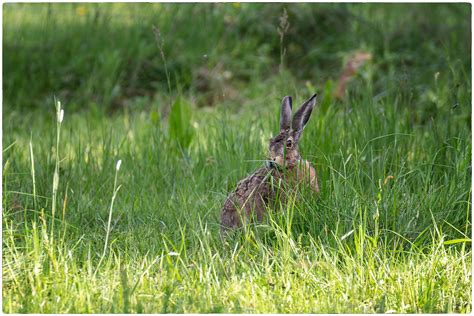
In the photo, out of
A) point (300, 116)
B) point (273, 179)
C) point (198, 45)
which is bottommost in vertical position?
point (273, 179)

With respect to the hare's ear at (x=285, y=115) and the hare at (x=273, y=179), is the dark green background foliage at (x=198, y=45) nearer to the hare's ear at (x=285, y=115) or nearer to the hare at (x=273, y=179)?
the hare's ear at (x=285, y=115)

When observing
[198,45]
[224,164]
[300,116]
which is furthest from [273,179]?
[198,45]

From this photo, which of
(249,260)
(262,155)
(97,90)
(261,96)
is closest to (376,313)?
(249,260)

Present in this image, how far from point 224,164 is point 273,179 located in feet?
2.65

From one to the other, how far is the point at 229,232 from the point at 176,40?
169 inches

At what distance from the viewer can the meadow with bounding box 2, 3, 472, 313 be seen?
3.51m

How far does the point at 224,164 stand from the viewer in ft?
16.5

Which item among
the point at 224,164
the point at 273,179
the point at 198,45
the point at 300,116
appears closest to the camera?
the point at 273,179

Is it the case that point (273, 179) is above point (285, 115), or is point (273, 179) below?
below

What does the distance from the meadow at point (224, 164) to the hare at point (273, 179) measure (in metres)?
0.10

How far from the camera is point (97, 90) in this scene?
25.1ft

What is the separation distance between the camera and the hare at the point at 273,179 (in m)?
4.16

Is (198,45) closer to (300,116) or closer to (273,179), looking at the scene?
(300,116)

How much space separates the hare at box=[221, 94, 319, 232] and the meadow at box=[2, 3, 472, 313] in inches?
3.8
